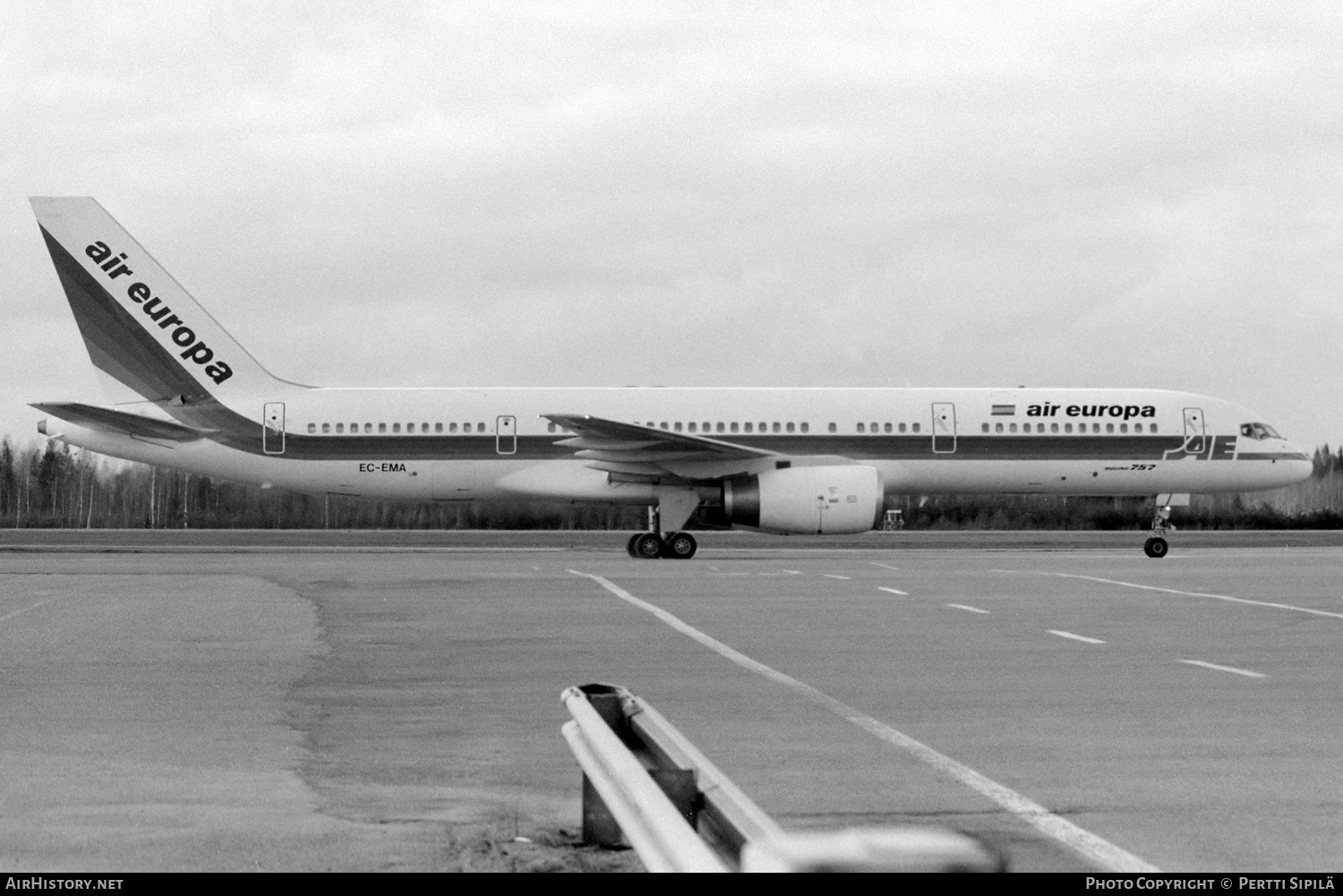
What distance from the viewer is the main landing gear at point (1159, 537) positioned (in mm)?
32000

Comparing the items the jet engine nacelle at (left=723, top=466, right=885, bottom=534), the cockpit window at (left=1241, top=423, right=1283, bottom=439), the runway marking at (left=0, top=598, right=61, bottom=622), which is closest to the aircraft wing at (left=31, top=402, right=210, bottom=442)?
the jet engine nacelle at (left=723, top=466, right=885, bottom=534)

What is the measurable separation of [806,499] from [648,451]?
3.22 metres

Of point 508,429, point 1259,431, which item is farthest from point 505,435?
point 1259,431

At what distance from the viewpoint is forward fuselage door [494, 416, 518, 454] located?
3266 cm

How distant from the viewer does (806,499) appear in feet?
99.6

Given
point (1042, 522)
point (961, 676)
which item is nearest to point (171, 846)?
point (961, 676)

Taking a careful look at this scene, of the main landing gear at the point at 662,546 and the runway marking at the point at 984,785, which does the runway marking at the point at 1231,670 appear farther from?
the main landing gear at the point at 662,546

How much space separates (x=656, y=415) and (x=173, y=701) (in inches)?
915

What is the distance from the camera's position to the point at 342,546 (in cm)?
3803

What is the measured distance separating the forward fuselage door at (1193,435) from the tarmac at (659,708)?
1210cm

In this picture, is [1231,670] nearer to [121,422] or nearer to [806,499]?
[806,499]

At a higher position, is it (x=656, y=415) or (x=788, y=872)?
(x=656, y=415)

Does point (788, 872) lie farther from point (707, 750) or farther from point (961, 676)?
point (961, 676)
